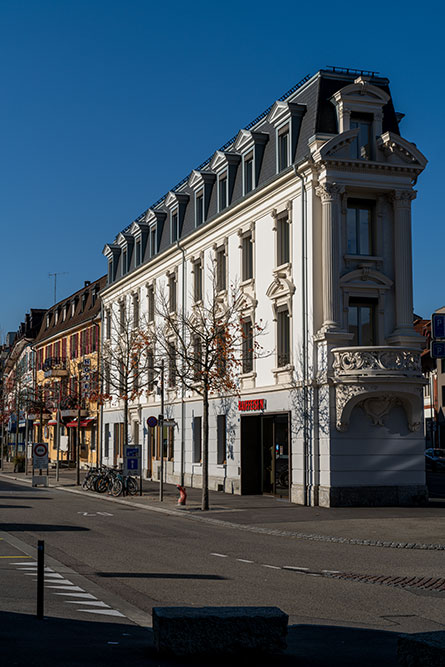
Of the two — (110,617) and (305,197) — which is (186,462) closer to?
(305,197)

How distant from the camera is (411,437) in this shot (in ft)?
90.2

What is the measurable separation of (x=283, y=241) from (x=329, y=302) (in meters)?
4.09

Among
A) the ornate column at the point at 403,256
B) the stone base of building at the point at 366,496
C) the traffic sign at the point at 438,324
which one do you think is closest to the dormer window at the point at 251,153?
the ornate column at the point at 403,256

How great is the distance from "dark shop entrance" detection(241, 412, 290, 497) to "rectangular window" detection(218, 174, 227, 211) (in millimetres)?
8934

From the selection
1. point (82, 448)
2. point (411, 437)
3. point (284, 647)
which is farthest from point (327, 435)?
point (82, 448)

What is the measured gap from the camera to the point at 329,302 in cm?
2691

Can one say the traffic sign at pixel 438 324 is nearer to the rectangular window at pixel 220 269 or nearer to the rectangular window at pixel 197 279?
the rectangular window at pixel 220 269

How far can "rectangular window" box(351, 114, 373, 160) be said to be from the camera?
28.1m

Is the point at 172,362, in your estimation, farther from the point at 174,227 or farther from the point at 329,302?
the point at 329,302

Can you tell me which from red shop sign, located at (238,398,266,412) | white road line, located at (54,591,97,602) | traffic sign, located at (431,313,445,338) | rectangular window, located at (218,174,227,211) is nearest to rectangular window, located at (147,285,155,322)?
rectangular window, located at (218,174,227,211)

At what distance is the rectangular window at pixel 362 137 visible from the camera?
2806 centimetres

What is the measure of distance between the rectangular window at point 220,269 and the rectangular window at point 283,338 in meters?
5.35

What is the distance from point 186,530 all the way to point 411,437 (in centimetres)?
941

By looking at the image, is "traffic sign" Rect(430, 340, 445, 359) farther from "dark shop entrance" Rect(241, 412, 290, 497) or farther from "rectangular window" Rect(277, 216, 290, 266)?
"rectangular window" Rect(277, 216, 290, 266)
